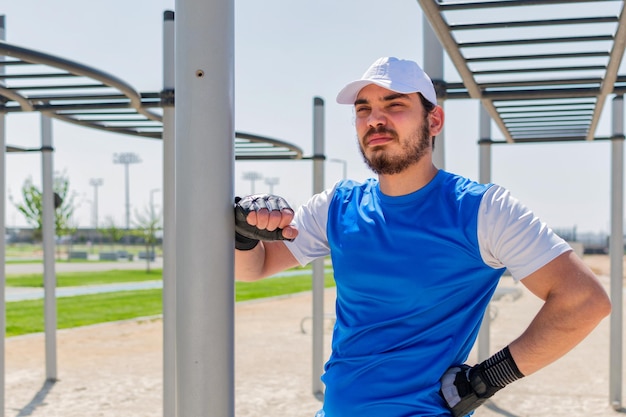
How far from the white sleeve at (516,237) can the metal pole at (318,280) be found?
17.1ft

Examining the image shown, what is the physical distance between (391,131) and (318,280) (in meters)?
5.37

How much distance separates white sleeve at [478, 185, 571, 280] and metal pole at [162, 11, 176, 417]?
3346 mm

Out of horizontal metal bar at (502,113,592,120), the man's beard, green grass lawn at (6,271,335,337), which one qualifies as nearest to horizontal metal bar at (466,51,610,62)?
horizontal metal bar at (502,113,592,120)

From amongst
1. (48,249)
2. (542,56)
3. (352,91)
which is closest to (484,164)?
(542,56)

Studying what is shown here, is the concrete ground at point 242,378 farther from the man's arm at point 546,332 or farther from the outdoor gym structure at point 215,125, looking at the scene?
the man's arm at point 546,332

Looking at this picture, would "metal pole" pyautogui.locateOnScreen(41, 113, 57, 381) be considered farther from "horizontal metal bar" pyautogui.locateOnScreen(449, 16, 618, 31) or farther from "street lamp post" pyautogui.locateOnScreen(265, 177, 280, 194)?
"street lamp post" pyautogui.locateOnScreen(265, 177, 280, 194)

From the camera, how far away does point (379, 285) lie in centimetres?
193

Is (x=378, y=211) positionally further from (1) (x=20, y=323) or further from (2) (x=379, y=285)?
(1) (x=20, y=323)

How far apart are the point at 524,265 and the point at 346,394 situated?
579 mm

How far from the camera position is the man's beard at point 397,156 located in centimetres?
202

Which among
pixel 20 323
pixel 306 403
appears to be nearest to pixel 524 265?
pixel 306 403

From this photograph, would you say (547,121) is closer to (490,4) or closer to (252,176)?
(490,4)

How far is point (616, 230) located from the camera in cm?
677

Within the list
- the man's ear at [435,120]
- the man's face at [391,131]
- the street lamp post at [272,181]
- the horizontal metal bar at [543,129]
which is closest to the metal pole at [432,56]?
the horizontal metal bar at [543,129]
